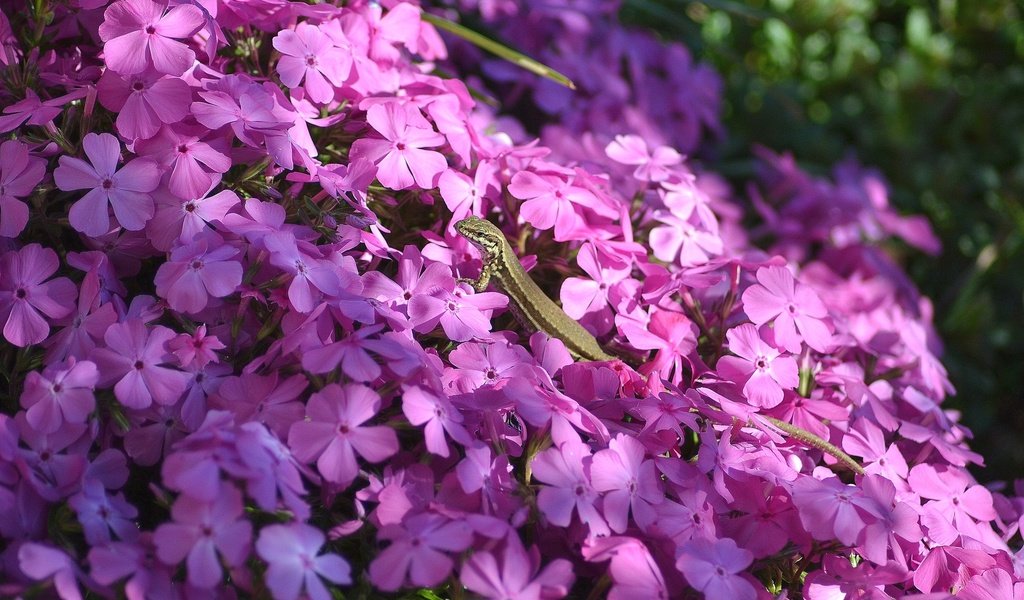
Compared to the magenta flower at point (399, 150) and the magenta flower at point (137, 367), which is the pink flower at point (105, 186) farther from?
the magenta flower at point (399, 150)

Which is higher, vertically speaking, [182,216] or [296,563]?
[182,216]

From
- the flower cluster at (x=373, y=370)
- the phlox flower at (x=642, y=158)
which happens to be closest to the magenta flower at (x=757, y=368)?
the flower cluster at (x=373, y=370)

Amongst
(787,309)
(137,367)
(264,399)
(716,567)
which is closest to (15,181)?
(137,367)

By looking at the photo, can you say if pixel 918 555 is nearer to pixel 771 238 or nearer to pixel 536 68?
pixel 536 68

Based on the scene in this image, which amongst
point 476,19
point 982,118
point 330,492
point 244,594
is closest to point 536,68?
point 476,19

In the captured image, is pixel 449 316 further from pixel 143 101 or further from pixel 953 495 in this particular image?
pixel 953 495

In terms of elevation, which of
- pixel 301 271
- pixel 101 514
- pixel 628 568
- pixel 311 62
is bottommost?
pixel 101 514

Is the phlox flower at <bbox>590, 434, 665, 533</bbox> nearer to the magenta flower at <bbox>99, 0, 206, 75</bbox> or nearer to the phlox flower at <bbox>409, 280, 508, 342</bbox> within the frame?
the phlox flower at <bbox>409, 280, 508, 342</bbox>
